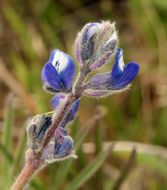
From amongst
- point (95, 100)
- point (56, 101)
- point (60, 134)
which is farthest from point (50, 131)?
point (95, 100)

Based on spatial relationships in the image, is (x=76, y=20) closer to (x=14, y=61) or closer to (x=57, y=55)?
(x=14, y=61)

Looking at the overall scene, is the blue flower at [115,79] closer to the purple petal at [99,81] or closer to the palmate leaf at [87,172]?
the purple petal at [99,81]

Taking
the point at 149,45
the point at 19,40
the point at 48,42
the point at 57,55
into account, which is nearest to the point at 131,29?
the point at 149,45

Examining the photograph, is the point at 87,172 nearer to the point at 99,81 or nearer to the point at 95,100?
the point at 99,81

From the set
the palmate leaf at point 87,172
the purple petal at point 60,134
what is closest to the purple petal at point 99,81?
the purple petal at point 60,134

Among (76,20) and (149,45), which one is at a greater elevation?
(76,20)

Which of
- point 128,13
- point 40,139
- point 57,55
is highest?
point 128,13

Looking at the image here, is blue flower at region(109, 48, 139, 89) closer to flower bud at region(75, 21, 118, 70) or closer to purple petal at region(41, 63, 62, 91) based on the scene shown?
flower bud at region(75, 21, 118, 70)
